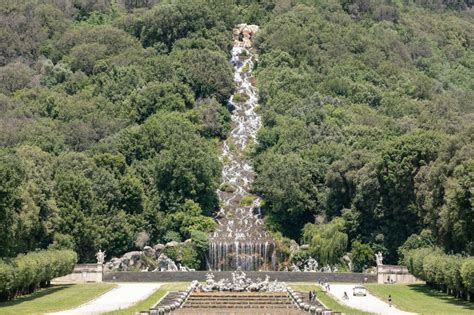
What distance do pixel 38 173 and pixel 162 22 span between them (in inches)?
2752

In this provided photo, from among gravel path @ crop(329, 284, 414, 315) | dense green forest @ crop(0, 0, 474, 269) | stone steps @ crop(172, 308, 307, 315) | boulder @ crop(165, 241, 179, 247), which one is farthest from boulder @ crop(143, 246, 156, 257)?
stone steps @ crop(172, 308, 307, 315)

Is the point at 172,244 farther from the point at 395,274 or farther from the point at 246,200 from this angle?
the point at 395,274

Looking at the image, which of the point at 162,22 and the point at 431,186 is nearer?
the point at 431,186

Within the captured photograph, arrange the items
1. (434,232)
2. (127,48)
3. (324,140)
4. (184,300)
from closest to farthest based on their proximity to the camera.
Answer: (184,300)
(434,232)
(324,140)
(127,48)

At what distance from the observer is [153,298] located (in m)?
98.4

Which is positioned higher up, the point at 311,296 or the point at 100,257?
the point at 100,257

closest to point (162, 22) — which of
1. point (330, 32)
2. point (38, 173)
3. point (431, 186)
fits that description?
point (330, 32)

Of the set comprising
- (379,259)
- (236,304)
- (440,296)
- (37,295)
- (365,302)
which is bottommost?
(236,304)

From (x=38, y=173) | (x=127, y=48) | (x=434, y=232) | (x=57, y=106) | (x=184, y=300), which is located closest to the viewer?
(x=184, y=300)

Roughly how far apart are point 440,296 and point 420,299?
3840 millimetres

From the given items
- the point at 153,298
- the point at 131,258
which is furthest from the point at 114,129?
the point at 153,298

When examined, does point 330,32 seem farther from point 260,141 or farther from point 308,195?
point 308,195

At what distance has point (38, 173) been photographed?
123875mm

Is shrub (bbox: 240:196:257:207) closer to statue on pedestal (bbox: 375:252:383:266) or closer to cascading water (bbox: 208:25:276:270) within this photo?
cascading water (bbox: 208:25:276:270)
